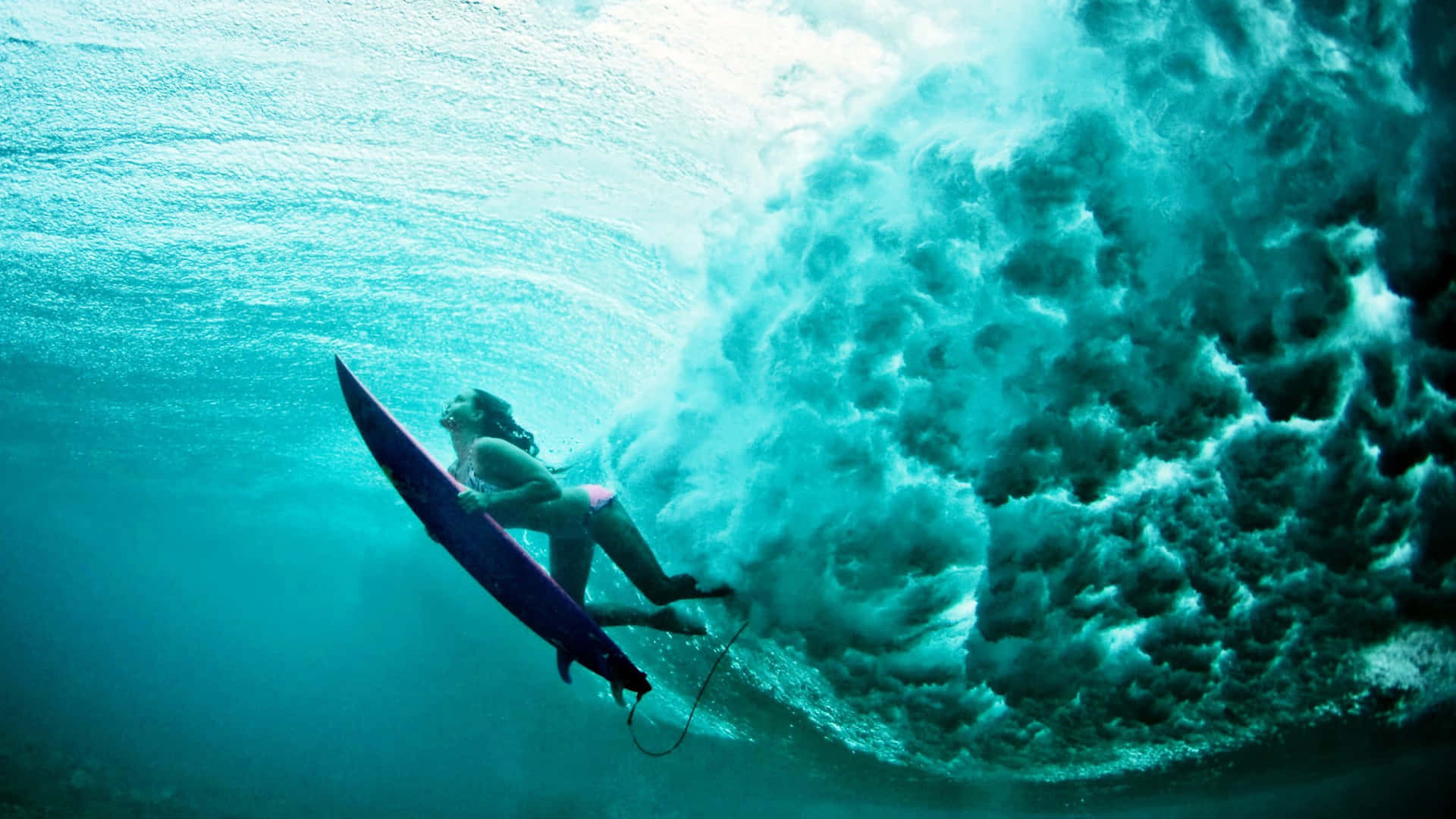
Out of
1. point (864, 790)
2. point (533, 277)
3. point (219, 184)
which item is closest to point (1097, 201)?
point (533, 277)

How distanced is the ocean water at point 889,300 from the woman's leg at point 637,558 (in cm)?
70

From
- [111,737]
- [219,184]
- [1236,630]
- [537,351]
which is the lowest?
[111,737]

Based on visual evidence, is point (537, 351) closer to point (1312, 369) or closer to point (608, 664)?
point (608, 664)

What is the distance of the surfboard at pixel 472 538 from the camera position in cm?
374

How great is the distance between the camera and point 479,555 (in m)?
3.91

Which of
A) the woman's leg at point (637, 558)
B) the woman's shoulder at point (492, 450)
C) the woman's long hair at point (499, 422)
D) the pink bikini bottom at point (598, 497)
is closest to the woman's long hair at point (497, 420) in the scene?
the woman's long hair at point (499, 422)

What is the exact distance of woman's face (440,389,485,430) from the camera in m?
4.14

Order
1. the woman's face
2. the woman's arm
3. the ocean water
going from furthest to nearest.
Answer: the woman's face
the woman's arm
the ocean water

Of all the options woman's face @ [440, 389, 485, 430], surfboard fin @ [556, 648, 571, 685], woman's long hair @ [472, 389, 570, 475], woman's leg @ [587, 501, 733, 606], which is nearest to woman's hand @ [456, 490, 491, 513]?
woman's long hair @ [472, 389, 570, 475]

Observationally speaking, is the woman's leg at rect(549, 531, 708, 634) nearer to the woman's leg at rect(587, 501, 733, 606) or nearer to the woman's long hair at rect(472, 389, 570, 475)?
the woman's leg at rect(587, 501, 733, 606)

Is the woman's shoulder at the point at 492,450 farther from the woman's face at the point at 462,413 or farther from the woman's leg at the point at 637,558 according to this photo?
the woman's leg at the point at 637,558

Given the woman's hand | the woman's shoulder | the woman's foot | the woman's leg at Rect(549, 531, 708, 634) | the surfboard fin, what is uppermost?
the woman's shoulder

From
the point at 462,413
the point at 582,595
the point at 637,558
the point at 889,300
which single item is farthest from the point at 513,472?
the point at 889,300

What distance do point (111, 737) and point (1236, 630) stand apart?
34.9 meters
